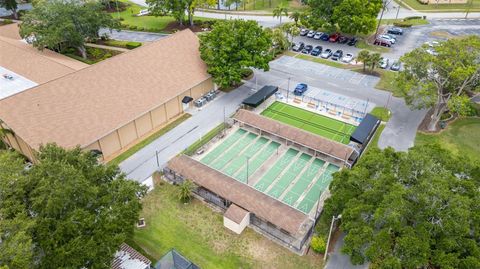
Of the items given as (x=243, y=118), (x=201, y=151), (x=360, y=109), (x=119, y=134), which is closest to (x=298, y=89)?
(x=360, y=109)

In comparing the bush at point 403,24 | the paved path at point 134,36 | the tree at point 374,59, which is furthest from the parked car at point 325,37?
the paved path at point 134,36

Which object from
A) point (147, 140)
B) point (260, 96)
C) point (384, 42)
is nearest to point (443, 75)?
point (260, 96)

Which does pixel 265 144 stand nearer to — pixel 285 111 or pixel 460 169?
pixel 285 111

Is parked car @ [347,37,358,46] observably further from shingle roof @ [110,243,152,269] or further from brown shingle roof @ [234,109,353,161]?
shingle roof @ [110,243,152,269]

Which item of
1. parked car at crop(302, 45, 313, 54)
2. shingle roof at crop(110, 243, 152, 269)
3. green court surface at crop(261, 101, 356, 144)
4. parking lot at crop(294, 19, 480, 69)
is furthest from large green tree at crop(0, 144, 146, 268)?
parking lot at crop(294, 19, 480, 69)

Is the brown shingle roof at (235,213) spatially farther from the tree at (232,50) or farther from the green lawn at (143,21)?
the green lawn at (143,21)
